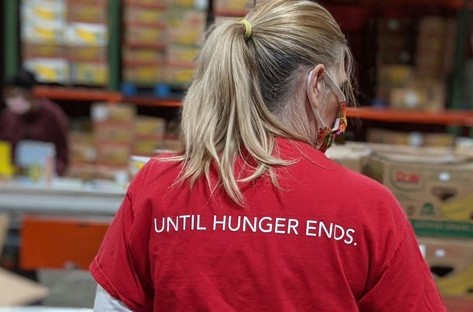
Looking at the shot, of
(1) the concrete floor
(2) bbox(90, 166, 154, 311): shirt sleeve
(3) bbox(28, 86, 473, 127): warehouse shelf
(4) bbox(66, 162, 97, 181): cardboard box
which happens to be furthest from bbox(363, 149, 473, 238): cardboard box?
(3) bbox(28, 86, 473, 127): warehouse shelf

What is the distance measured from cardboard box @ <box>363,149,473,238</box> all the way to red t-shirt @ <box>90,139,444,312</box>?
33.1 inches

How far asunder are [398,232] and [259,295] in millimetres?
259

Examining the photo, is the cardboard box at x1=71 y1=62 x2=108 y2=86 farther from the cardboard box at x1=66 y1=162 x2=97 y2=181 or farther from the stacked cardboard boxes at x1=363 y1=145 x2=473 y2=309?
the stacked cardboard boxes at x1=363 y1=145 x2=473 y2=309

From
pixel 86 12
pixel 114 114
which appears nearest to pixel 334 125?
pixel 114 114

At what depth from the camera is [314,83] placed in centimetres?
123

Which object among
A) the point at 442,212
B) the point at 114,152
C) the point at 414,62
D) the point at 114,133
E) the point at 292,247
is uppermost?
the point at 292,247

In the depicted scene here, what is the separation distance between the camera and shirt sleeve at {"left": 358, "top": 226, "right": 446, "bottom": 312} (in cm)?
115

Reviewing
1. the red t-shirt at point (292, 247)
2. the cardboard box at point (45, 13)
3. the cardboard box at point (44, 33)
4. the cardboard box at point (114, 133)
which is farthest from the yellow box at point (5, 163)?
the red t-shirt at point (292, 247)

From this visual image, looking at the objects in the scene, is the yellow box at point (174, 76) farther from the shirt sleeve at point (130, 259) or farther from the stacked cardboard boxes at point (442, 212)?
the shirt sleeve at point (130, 259)

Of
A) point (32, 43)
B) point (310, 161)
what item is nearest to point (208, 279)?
point (310, 161)

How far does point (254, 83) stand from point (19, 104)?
3785 mm

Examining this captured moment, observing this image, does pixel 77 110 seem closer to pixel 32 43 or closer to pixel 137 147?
pixel 32 43

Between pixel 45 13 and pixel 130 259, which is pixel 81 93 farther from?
pixel 130 259

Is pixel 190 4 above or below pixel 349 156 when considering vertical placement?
above
